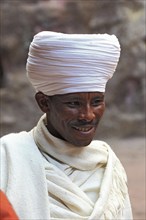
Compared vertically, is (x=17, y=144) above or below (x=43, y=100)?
below

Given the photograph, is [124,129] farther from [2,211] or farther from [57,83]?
[2,211]

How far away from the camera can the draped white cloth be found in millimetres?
2246

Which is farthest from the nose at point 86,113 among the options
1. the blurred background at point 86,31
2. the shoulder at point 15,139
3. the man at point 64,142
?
the blurred background at point 86,31

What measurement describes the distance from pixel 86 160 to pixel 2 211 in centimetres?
77

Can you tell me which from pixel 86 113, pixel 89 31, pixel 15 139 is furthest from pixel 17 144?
pixel 89 31

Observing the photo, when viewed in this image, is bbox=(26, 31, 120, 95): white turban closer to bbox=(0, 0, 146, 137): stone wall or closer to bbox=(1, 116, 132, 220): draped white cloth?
bbox=(1, 116, 132, 220): draped white cloth

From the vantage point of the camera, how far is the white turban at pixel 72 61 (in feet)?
7.42

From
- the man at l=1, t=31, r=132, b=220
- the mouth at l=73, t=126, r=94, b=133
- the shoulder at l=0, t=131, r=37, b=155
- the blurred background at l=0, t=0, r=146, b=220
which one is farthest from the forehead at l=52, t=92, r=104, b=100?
the blurred background at l=0, t=0, r=146, b=220

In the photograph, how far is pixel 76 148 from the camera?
2387 millimetres

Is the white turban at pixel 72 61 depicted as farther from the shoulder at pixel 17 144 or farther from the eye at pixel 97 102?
the shoulder at pixel 17 144

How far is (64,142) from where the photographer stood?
238 centimetres

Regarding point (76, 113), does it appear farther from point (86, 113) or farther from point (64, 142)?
point (64, 142)

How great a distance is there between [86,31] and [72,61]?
766cm

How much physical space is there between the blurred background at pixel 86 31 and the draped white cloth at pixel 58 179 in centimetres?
678
